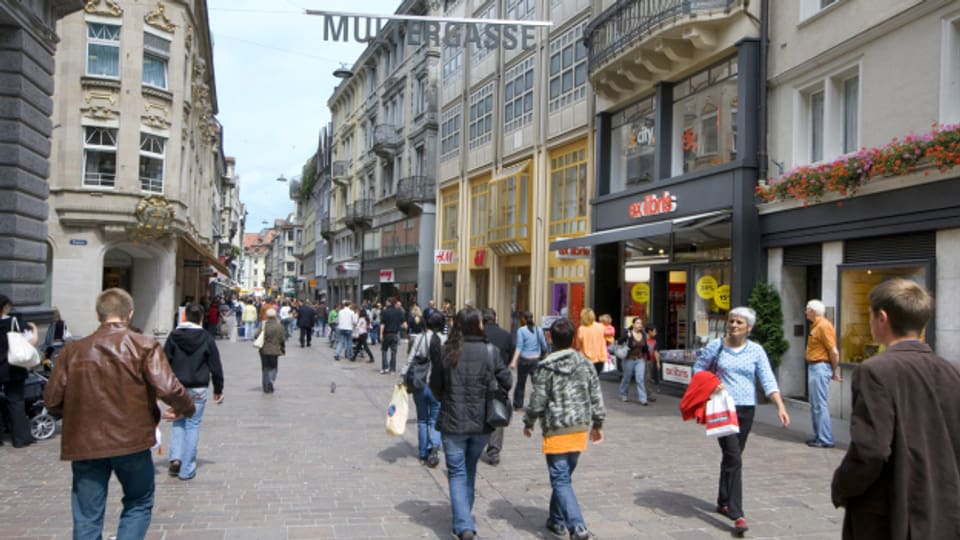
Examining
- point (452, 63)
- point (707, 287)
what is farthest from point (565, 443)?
point (452, 63)

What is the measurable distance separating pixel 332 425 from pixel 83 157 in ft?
57.3

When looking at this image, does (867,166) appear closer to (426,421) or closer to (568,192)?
(426,421)

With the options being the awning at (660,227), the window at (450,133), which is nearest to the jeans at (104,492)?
the awning at (660,227)

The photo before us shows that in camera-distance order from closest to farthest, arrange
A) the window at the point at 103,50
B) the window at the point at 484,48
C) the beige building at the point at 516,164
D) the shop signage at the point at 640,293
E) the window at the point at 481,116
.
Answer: the shop signage at the point at 640,293 < the beige building at the point at 516,164 < the window at the point at 103,50 < the window at the point at 484,48 < the window at the point at 481,116

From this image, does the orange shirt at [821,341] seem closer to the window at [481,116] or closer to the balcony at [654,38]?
the balcony at [654,38]

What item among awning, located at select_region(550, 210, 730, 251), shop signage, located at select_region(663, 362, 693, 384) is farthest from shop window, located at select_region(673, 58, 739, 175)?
shop signage, located at select_region(663, 362, 693, 384)

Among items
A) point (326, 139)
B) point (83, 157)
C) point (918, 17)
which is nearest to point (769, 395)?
point (918, 17)

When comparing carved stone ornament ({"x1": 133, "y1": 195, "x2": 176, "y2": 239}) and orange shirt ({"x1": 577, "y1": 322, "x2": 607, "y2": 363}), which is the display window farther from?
carved stone ornament ({"x1": 133, "y1": 195, "x2": 176, "y2": 239})

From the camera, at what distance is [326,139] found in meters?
62.6

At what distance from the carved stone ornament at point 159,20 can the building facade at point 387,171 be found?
776 cm

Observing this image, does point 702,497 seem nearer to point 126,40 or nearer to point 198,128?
point 126,40

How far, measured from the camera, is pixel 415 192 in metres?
35.9

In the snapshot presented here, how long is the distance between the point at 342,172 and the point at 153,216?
29.5 meters

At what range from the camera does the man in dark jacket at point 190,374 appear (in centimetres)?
738
